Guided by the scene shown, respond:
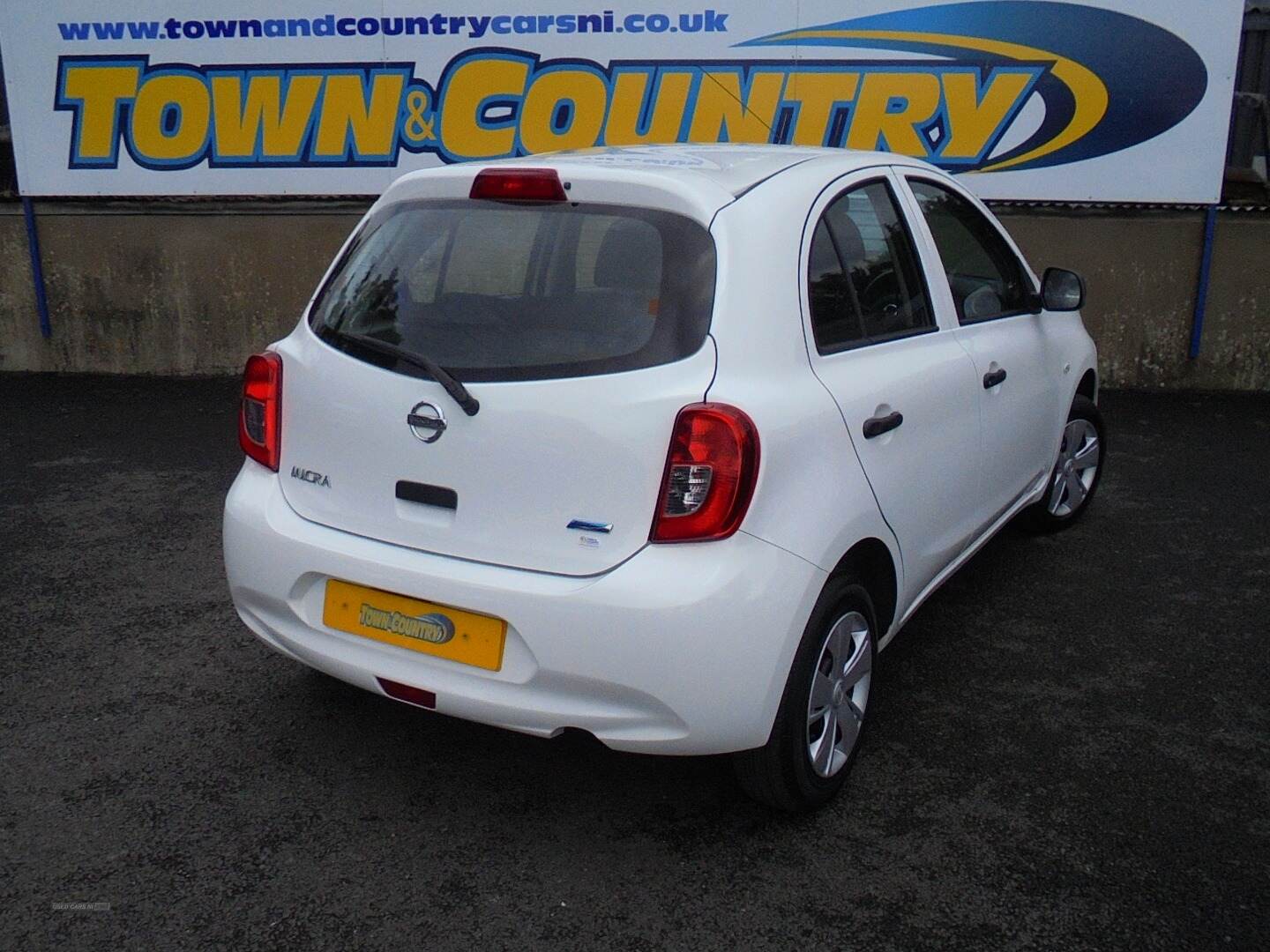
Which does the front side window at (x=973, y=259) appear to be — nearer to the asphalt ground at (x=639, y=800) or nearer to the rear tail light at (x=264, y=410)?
the asphalt ground at (x=639, y=800)

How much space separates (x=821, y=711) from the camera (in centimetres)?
305

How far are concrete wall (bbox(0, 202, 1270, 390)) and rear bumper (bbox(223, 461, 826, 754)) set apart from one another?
5763mm

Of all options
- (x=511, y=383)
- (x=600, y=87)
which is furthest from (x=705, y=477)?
(x=600, y=87)

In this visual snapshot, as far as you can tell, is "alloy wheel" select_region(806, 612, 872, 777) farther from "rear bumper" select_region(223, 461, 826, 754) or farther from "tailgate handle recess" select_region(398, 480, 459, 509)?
"tailgate handle recess" select_region(398, 480, 459, 509)

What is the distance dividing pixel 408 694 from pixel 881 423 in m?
1.36

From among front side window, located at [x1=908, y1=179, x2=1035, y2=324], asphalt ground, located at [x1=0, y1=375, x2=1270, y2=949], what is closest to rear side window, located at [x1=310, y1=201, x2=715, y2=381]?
asphalt ground, located at [x1=0, y1=375, x2=1270, y2=949]

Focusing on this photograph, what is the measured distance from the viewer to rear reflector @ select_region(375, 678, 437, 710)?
2863mm

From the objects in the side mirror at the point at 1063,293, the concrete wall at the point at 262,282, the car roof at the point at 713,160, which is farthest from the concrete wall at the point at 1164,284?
the car roof at the point at 713,160

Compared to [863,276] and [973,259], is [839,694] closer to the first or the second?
[863,276]

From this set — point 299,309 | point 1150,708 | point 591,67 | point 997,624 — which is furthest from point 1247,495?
point 299,309

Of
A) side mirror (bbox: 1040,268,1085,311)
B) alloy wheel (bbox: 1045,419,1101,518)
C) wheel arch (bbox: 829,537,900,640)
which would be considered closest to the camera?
wheel arch (bbox: 829,537,900,640)

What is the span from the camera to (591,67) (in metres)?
7.75

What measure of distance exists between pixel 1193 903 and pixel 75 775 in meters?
2.83

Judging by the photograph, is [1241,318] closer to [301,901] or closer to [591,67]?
[591,67]
